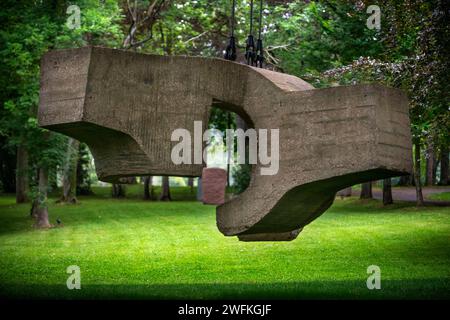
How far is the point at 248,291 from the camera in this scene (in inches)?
409

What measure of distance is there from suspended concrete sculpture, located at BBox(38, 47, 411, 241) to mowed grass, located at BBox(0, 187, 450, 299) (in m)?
2.80

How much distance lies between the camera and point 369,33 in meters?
14.4

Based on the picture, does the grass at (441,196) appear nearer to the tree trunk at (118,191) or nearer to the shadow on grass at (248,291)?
the shadow on grass at (248,291)

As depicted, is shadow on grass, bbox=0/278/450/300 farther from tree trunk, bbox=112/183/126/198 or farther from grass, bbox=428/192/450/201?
tree trunk, bbox=112/183/126/198

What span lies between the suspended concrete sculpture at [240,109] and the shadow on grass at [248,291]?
2.39 m

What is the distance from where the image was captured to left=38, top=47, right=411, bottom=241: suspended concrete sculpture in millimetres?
7207

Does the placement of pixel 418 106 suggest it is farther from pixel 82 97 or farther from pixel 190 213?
pixel 190 213

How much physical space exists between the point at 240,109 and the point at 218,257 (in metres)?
7.09

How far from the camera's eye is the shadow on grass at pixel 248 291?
10102 millimetres

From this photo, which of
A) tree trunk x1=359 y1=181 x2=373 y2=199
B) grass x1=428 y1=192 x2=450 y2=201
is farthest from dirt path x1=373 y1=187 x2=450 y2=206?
tree trunk x1=359 y1=181 x2=373 y2=199

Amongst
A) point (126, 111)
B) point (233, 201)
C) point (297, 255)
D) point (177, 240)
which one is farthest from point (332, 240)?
point (126, 111)

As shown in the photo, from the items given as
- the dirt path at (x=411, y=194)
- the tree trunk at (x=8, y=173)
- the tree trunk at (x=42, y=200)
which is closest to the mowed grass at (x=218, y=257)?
the tree trunk at (x=42, y=200)

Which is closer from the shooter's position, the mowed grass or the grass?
the mowed grass

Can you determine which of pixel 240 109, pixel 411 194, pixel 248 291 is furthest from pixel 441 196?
pixel 240 109
